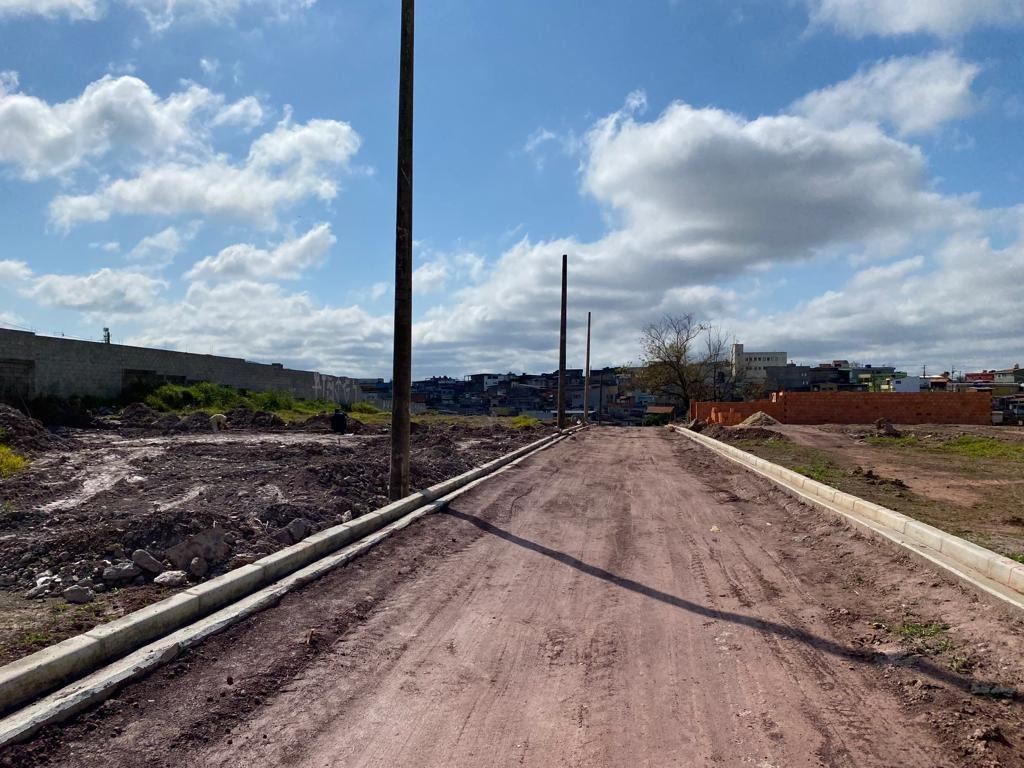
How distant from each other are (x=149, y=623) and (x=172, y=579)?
4.52 feet

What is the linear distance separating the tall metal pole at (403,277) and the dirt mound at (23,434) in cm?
1085

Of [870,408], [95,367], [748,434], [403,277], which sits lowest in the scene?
[748,434]

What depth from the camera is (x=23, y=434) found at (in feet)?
56.7

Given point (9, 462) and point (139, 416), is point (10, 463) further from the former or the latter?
point (139, 416)

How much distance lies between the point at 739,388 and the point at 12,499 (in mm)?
64159

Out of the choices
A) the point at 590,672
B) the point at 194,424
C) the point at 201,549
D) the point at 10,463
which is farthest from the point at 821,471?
the point at 194,424

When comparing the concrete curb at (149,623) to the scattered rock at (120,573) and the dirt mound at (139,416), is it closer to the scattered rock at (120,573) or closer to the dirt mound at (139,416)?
the scattered rock at (120,573)

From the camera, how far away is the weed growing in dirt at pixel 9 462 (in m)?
12.6

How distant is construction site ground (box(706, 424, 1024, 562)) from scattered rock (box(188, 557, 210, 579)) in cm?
761

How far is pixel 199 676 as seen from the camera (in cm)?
434

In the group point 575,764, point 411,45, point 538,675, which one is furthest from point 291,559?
point 411,45

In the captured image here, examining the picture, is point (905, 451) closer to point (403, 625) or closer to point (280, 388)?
point (403, 625)

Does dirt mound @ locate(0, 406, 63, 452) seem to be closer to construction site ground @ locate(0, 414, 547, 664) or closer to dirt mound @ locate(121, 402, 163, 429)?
construction site ground @ locate(0, 414, 547, 664)

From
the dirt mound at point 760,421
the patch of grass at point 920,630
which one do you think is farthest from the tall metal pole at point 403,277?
the dirt mound at point 760,421
